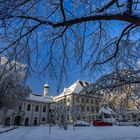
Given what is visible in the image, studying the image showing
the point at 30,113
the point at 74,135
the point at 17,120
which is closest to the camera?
the point at 74,135

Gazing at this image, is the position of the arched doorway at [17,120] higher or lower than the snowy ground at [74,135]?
higher

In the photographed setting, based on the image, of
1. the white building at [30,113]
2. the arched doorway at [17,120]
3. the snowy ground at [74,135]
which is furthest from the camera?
the arched doorway at [17,120]

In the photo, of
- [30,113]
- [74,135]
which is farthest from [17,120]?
[74,135]

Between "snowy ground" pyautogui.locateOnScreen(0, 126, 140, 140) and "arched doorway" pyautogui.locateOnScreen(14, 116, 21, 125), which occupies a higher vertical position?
"arched doorway" pyautogui.locateOnScreen(14, 116, 21, 125)

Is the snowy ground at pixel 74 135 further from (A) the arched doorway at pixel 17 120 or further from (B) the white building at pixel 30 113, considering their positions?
(A) the arched doorway at pixel 17 120

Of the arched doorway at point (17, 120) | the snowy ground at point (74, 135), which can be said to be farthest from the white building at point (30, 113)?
the snowy ground at point (74, 135)

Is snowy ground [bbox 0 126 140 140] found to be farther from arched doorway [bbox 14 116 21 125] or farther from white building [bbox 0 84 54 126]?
arched doorway [bbox 14 116 21 125]

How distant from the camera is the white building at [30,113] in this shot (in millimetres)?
58219

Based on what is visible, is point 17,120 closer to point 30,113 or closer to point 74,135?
point 30,113

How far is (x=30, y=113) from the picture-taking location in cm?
6481

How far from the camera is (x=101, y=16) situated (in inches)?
217

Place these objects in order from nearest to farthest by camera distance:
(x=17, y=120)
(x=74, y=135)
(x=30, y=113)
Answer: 1. (x=74, y=135)
2. (x=17, y=120)
3. (x=30, y=113)

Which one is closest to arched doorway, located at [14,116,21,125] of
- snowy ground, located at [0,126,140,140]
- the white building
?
the white building

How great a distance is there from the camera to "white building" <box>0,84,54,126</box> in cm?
5822
